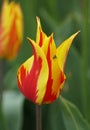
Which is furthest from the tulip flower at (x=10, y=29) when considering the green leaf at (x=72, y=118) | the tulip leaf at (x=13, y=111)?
the green leaf at (x=72, y=118)

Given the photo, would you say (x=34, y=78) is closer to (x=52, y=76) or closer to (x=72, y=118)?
(x=52, y=76)

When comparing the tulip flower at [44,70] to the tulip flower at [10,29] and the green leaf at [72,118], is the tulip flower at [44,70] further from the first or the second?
the tulip flower at [10,29]

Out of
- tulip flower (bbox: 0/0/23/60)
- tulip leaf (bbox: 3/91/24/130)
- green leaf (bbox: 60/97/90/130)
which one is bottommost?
green leaf (bbox: 60/97/90/130)

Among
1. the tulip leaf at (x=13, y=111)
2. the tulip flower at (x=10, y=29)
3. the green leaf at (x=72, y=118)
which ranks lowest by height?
the green leaf at (x=72, y=118)

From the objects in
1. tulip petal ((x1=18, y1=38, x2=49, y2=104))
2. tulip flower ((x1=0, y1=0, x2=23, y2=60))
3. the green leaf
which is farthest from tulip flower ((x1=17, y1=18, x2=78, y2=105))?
tulip flower ((x1=0, y1=0, x2=23, y2=60))

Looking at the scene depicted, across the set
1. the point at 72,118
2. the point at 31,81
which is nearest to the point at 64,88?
the point at 72,118

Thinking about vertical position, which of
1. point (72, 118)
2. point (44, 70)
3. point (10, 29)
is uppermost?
point (10, 29)

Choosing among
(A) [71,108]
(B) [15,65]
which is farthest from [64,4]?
(A) [71,108]

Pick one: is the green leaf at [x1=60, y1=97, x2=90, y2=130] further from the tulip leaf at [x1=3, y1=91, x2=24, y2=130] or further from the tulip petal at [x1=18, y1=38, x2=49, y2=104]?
the tulip leaf at [x1=3, y1=91, x2=24, y2=130]
